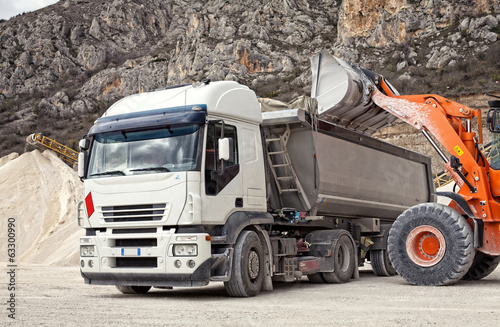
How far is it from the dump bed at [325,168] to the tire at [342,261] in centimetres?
63

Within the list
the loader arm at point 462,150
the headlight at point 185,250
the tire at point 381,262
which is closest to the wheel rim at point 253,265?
the headlight at point 185,250

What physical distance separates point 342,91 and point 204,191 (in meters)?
4.65

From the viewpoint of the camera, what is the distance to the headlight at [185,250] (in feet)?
28.2

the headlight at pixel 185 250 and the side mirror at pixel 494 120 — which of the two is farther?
the side mirror at pixel 494 120

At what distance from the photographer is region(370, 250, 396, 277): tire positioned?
14.2 meters

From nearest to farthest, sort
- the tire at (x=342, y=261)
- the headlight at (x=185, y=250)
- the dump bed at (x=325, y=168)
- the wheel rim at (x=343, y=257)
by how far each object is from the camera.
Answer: the headlight at (x=185, y=250) < the dump bed at (x=325, y=168) < the tire at (x=342, y=261) < the wheel rim at (x=343, y=257)

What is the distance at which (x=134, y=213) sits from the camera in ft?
29.4

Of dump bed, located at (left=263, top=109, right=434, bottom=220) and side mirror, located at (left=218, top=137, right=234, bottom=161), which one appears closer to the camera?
side mirror, located at (left=218, top=137, right=234, bottom=161)

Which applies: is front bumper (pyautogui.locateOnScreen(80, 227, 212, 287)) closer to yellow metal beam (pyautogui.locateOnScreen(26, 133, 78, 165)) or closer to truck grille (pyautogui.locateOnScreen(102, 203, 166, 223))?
truck grille (pyautogui.locateOnScreen(102, 203, 166, 223))

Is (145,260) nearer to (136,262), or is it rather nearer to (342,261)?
(136,262)

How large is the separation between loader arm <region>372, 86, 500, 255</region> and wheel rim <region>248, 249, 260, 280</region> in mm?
4097

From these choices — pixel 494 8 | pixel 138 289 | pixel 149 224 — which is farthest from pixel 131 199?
pixel 494 8

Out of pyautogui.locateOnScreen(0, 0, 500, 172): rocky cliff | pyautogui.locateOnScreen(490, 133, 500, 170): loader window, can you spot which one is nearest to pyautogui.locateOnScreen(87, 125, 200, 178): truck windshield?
pyautogui.locateOnScreen(490, 133, 500, 170): loader window

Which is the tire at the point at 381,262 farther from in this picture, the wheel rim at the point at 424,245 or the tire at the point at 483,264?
the wheel rim at the point at 424,245
